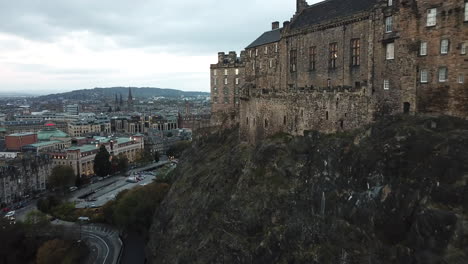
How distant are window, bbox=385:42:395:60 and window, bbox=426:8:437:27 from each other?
375cm

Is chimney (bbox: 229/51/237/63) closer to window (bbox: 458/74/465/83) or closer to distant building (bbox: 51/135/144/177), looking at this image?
window (bbox: 458/74/465/83)

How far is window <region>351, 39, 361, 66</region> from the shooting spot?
135ft

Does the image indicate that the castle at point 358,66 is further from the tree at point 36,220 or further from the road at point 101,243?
the tree at point 36,220

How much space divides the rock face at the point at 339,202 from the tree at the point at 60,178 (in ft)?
197

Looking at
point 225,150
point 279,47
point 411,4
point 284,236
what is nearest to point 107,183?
point 225,150

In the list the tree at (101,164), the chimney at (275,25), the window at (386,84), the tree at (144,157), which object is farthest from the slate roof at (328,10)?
the tree at (144,157)

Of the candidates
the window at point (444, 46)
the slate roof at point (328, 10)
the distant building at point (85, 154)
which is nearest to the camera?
the window at point (444, 46)

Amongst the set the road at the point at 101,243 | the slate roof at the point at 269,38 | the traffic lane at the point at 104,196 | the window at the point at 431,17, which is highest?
the slate roof at the point at 269,38

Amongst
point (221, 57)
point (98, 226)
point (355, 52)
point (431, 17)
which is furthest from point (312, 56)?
point (98, 226)

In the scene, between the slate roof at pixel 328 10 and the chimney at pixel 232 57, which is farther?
the chimney at pixel 232 57

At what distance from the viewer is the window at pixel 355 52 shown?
41247 mm

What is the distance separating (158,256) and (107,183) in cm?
6422

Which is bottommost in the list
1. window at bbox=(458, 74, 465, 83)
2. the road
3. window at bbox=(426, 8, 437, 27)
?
the road

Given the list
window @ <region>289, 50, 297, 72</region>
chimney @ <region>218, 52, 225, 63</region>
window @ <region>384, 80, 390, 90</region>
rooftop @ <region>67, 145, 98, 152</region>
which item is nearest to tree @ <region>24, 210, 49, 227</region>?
chimney @ <region>218, 52, 225, 63</region>
